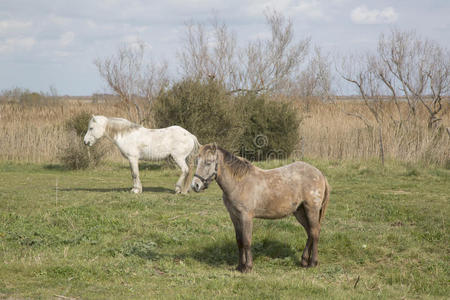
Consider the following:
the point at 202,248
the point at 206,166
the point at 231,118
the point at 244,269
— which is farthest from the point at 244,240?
the point at 231,118

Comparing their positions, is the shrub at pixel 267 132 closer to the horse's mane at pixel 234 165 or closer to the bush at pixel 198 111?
the bush at pixel 198 111

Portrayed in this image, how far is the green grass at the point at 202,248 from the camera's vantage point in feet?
18.5

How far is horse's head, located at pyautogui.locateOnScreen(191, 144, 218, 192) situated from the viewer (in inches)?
239

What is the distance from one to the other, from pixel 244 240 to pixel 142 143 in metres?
6.47

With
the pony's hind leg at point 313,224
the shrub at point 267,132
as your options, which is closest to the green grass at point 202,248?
the pony's hind leg at point 313,224

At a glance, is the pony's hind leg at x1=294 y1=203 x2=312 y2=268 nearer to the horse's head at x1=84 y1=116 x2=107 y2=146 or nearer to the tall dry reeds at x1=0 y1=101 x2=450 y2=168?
the horse's head at x1=84 y1=116 x2=107 y2=146

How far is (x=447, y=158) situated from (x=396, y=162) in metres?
1.84

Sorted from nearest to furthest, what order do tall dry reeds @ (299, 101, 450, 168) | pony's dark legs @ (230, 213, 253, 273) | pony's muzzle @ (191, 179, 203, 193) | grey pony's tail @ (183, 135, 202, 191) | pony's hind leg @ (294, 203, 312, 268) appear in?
pony's muzzle @ (191, 179, 203, 193), pony's dark legs @ (230, 213, 253, 273), pony's hind leg @ (294, 203, 312, 268), grey pony's tail @ (183, 135, 202, 191), tall dry reeds @ (299, 101, 450, 168)

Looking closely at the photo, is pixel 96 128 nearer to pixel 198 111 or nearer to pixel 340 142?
pixel 198 111

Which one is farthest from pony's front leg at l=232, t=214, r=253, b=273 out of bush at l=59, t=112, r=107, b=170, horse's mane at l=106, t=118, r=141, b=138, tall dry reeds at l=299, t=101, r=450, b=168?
tall dry reeds at l=299, t=101, r=450, b=168

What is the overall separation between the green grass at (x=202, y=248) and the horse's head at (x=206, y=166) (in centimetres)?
118

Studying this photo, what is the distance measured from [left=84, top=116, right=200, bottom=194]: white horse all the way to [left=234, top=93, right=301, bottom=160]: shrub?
24.1 feet

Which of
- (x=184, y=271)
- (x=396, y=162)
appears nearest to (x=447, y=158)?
(x=396, y=162)

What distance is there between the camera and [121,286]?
18.4ft
